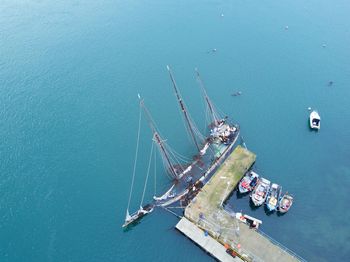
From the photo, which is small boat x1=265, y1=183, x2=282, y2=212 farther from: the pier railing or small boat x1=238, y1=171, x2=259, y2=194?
the pier railing

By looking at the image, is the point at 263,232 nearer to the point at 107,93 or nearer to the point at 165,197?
the point at 165,197

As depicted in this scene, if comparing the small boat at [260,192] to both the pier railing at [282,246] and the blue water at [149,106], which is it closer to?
the blue water at [149,106]

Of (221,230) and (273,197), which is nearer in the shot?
(221,230)

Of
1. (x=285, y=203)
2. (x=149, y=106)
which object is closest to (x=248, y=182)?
(x=285, y=203)

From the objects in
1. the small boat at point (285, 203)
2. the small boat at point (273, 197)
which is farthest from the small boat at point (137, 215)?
the small boat at point (285, 203)

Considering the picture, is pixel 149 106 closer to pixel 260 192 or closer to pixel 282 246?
pixel 260 192

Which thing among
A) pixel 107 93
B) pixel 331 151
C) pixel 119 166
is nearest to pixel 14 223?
pixel 119 166

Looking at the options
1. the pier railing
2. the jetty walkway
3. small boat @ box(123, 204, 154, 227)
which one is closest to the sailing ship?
small boat @ box(123, 204, 154, 227)
